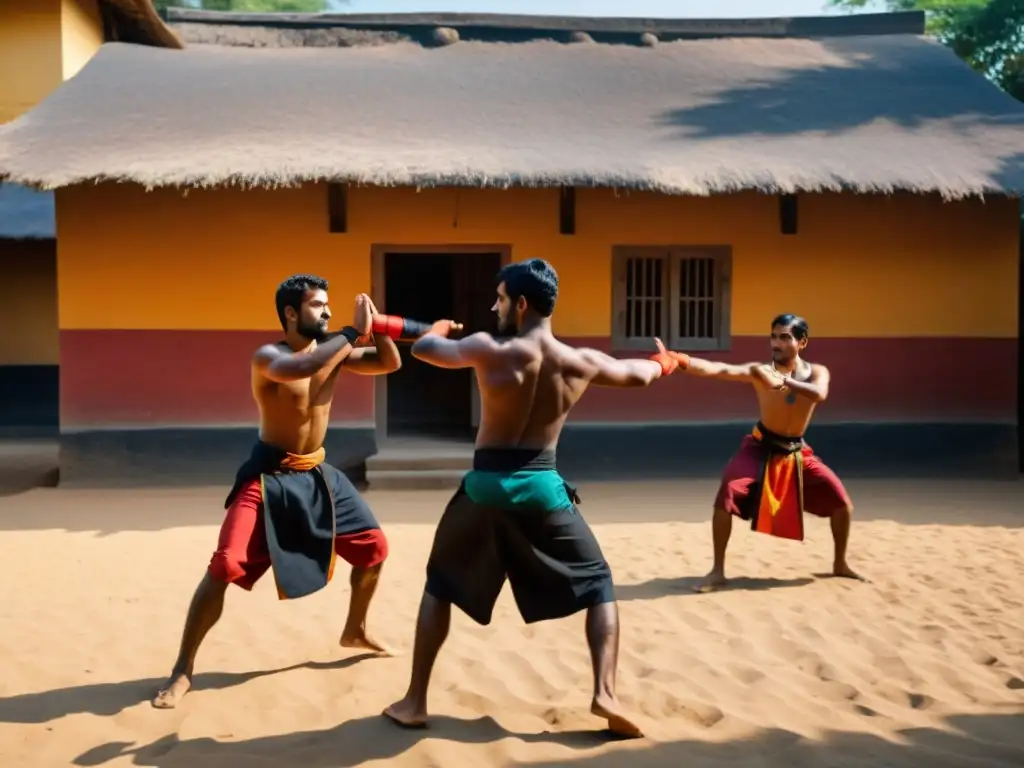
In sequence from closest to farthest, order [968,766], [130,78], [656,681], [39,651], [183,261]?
[968,766] < [656,681] < [39,651] < [183,261] < [130,78]

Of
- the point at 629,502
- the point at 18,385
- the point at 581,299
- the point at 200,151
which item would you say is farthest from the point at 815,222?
the point at 18,385

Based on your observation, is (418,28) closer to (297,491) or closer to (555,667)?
(297,491)

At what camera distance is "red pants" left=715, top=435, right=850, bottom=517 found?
5.36 m

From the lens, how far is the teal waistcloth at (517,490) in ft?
11.2

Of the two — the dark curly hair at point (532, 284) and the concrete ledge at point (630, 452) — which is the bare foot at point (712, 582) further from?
the concrete ledge at point (630, 452)

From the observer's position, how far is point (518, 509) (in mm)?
3434

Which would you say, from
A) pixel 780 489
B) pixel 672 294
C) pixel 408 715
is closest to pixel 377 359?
pixel 408 715

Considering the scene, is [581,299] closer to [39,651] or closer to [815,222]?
[815,222]

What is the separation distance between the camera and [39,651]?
435 cm

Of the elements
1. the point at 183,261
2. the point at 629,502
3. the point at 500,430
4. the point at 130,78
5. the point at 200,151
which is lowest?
the point at 629,502

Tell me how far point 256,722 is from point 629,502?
5.01 meters

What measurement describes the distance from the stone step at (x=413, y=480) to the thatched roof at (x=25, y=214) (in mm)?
5247

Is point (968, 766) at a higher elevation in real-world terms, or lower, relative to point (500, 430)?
lower

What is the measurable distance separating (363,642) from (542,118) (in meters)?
6.50
